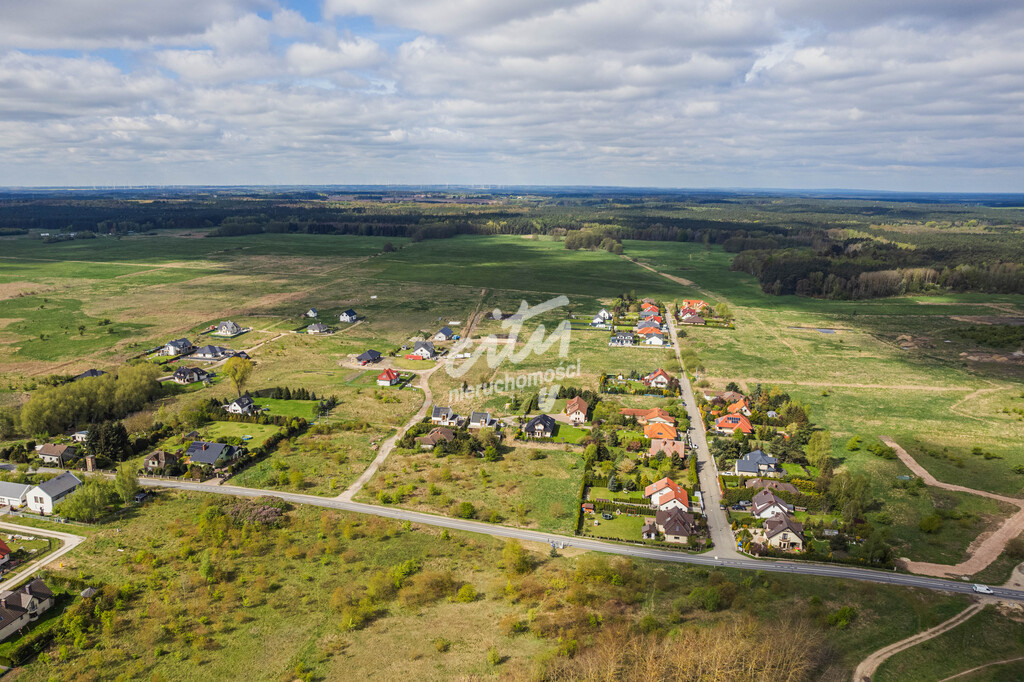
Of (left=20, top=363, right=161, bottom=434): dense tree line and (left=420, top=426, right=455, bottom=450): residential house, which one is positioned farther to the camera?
(left=20, top=363, right=161, bottom=434): dense tree line

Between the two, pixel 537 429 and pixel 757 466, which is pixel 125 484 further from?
pixel 757 466

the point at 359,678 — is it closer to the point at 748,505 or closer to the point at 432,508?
the point at 432,508

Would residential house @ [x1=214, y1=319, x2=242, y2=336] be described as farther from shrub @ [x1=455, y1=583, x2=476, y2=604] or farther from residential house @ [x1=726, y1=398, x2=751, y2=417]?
residential house @ [x1=726, y1=398, x2=751, y2=417]

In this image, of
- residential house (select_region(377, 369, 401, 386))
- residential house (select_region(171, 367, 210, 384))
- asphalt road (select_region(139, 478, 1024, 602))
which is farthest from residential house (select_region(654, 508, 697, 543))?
residential house (select_region(171, 367, 210, 384))

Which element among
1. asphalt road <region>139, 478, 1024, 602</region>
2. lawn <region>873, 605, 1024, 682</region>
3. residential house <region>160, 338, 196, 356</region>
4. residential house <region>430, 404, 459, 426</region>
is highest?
residential house <region>160, 338, 196, 356</region>

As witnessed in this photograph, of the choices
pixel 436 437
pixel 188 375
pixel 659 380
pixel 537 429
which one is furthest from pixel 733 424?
pixel 188 375

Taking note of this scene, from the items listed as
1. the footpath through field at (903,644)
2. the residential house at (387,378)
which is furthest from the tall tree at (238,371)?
the footpath through field at (903,644)

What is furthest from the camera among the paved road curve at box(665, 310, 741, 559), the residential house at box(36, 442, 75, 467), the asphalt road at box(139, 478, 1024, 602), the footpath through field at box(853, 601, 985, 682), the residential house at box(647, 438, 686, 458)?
the residential house at box(647, 438, 686, 458)

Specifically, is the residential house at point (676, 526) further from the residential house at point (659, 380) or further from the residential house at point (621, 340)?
the residential house at point (621, 340)
